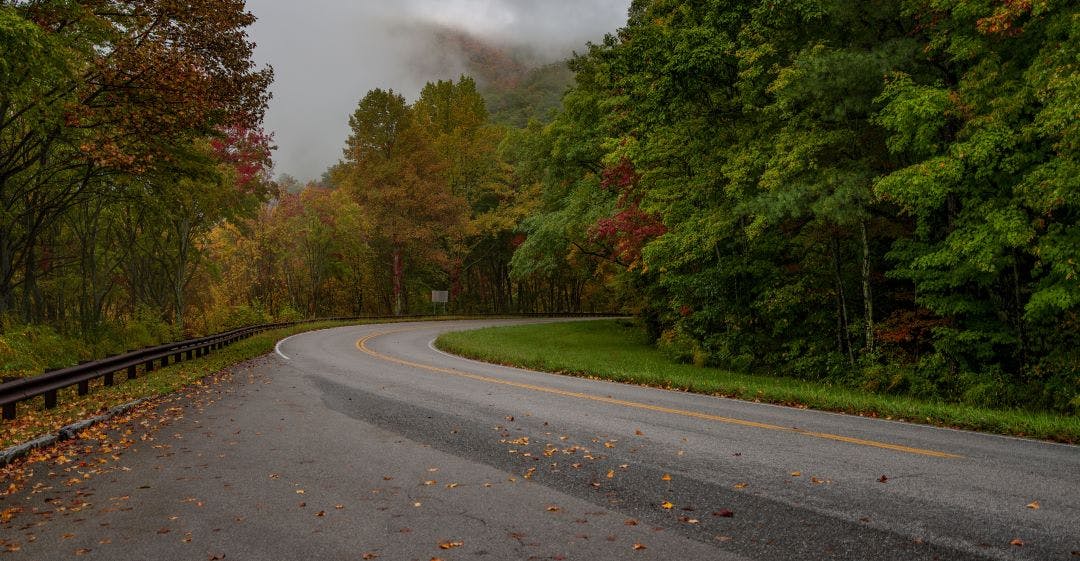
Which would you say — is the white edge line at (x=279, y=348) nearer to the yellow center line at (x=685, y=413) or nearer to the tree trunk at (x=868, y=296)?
the yellow center line at (x=685, y=413)

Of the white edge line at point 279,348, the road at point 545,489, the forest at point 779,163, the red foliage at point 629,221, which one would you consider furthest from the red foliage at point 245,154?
the road at point 545,489

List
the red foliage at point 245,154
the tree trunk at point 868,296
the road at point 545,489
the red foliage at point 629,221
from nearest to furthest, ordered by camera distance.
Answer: the road at point 545,489 → the tree trunk at point 868,296 → the red foliage at point 629,221 → the red foliage at point 245,154

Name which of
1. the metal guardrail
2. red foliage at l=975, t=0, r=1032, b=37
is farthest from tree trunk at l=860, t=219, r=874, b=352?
the metal guardrail

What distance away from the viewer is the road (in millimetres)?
3939

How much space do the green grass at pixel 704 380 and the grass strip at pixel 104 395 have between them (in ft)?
23.4

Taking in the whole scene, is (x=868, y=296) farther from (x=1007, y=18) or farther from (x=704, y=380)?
(x=1007, y=18)

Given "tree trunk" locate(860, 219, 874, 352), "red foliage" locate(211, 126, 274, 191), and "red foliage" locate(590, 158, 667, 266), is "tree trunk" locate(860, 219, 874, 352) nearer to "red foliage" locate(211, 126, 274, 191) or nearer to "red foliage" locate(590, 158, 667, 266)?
"red foliage" locate(590, 158, 667, 266)

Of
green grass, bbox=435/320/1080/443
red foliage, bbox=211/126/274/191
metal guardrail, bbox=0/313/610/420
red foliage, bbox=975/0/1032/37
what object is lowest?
green grass, bbox=435/320/1080/443

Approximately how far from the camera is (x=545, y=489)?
5113 millimetres

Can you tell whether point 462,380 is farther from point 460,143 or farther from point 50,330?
point 460,143

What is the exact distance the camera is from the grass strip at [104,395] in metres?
7.51

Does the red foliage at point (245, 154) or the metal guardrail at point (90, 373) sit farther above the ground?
the red foliage at point (245, 154)

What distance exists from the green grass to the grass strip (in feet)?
23.4

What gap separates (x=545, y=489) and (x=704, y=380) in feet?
27.0
